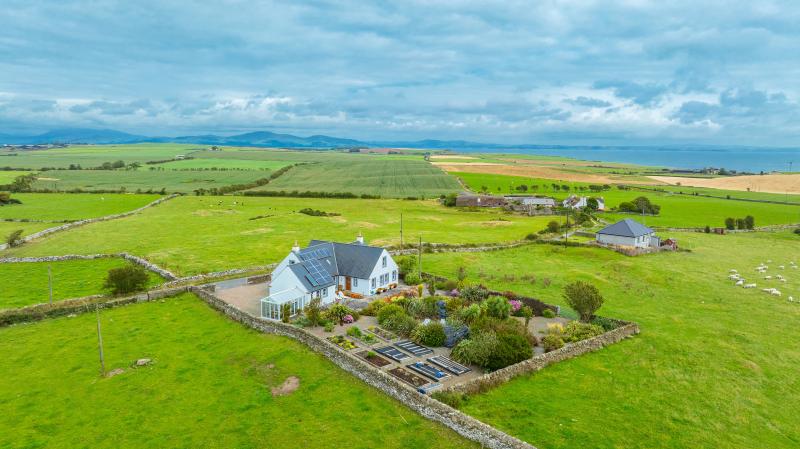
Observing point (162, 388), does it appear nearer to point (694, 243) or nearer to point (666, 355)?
point (666, 355)

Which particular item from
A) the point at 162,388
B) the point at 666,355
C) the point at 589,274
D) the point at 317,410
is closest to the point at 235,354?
the point at 162,388

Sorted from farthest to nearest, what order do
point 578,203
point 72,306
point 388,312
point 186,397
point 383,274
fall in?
point 578,203, point 383,274, point 72,306, point 388,312, point 186,397

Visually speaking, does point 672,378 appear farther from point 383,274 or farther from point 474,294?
point 383,274

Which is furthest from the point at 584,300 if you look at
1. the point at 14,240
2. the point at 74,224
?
the point at 74,224

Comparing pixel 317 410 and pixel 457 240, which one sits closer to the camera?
pixel 317 410

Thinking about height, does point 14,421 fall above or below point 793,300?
below

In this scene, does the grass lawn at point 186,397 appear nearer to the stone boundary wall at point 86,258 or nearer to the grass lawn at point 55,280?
the grass lawn at point 55,280

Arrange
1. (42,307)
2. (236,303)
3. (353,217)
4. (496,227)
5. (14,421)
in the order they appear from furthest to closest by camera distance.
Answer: (353,217)
(496,227)
(236,303)
(42,307)
(14,421)
